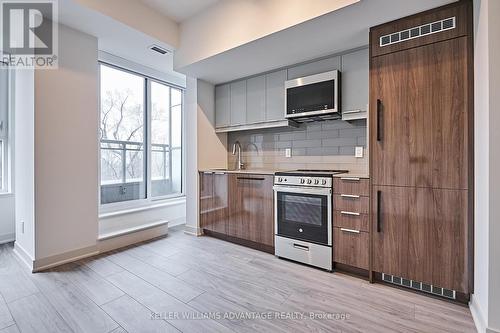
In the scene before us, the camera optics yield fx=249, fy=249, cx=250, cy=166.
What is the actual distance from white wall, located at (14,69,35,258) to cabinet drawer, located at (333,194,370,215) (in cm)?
306

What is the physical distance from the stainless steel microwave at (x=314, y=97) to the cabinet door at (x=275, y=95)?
0.54 ft

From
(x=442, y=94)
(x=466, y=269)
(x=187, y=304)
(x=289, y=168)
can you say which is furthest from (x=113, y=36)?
(x=466, y=269)

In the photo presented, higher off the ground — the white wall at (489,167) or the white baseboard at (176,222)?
the white wall at (489,167)

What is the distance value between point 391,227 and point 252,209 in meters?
1.56

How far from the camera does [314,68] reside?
9.84 feet

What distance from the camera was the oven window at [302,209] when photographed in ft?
8.59

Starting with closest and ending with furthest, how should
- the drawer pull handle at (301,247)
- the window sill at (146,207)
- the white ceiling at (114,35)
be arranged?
the white ceiling at (114,35) < the drawer pull handle at (301,247) < the window sill at (146,207)

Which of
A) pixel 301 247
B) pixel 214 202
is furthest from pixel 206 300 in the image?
pixel 214 202

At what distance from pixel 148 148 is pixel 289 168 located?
2.36 meters

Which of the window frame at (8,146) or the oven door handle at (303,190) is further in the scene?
the window frame at (8,146)

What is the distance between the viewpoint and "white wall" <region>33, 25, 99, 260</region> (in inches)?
100

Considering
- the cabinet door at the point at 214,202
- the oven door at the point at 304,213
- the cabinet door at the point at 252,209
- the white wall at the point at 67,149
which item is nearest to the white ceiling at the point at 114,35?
the white wall at the point at 67,149

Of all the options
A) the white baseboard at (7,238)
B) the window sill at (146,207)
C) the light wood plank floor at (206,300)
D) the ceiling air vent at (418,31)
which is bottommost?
the light wood plank floor at (206,300)

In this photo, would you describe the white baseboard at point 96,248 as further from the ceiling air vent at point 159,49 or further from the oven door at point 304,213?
the ceiling air vent at point 159,49
